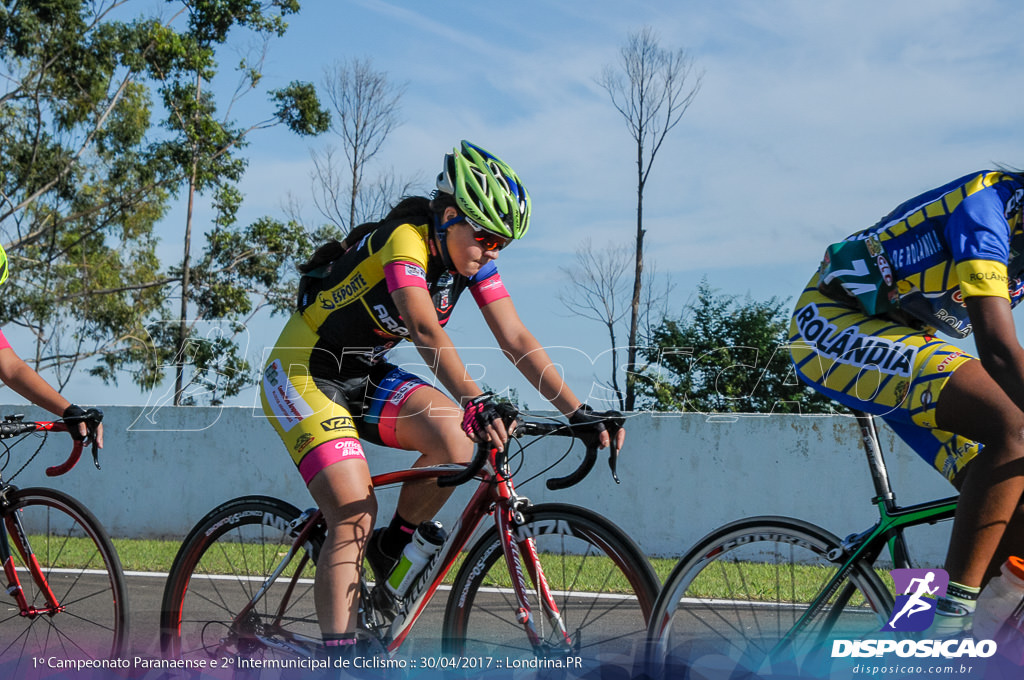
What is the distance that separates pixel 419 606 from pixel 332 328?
1.08 metres

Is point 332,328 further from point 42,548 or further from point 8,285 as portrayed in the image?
point 8,285

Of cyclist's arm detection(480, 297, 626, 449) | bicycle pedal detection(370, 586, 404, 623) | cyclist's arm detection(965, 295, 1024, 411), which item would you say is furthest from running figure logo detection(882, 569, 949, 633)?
bicycle pedal detection(370, 586, 404, 623)

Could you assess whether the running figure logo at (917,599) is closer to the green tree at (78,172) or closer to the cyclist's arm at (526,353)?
the cyclist's arm at (526,353)

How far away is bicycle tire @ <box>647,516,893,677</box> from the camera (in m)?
2.74

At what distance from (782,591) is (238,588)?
209 cm

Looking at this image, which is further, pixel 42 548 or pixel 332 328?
pixel 42 548

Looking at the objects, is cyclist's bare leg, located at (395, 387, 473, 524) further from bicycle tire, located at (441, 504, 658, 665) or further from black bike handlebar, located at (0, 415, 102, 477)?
black bike handlebar, located at (0, 415, 102, 477)

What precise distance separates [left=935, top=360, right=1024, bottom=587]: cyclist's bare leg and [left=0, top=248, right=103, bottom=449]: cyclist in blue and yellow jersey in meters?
3.15

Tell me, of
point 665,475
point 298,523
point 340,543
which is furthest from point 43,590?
point 665,475

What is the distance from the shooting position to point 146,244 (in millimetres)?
Answer: 30344

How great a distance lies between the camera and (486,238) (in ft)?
11.0

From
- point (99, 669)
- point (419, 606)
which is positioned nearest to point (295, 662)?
point (419, 606)

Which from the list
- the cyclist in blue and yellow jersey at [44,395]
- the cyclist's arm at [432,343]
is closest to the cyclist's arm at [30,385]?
the cyclist in blue and yellow jersey at [44,395]

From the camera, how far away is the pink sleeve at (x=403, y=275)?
3.20 meters
